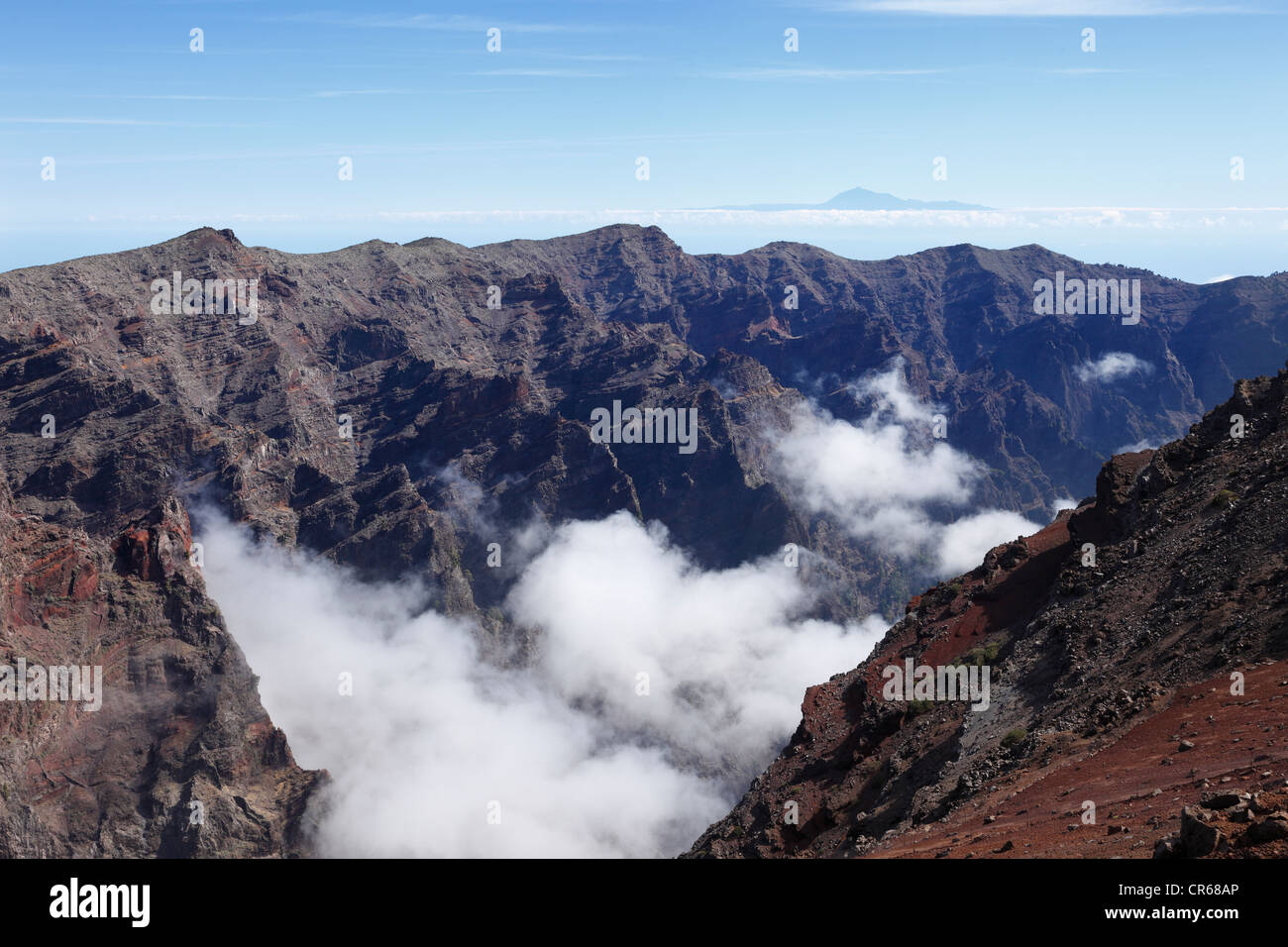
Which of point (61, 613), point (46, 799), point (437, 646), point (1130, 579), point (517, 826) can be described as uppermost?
point (1130, 579)

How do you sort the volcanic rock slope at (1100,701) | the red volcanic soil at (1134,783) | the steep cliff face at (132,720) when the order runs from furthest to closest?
1. the steep cliff face at (132,720)
2. the volcanic rock slope at (1100,701)
3. the red volcanic soil at (1134,783)

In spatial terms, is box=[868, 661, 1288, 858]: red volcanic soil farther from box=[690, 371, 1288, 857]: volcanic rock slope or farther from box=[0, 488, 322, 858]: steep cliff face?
box=[0, 488, 322, 858]: steep cliff face

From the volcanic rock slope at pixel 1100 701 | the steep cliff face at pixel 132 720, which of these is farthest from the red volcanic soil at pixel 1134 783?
the steep cliff face at pixel 132 720

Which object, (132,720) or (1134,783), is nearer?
(1134,783)

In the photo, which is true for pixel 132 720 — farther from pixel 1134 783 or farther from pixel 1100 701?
pixel 1134 783

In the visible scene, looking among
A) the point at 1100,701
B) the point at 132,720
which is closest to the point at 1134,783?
the point at 1100,701

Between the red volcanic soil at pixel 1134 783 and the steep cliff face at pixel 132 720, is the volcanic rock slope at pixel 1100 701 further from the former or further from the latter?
the steep cliff face at pixel 132 720
